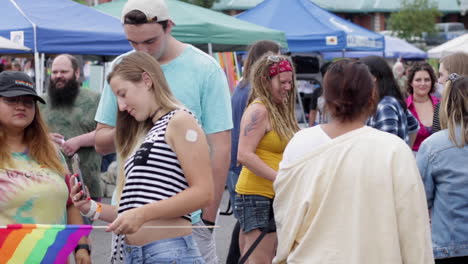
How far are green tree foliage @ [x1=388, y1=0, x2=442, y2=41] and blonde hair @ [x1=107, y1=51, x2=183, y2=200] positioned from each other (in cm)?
4805

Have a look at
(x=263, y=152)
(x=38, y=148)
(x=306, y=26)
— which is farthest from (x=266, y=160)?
(x=306, y=26)

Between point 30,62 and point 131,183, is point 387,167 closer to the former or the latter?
point 131,183

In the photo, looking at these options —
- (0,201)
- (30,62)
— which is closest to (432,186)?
(0,201)

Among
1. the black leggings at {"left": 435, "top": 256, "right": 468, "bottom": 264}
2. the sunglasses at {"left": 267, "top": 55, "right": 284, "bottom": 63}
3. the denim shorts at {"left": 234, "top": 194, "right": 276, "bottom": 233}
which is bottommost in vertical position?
the black leggings at {"left": 435, "top": 256, "right": 468, "bottom": 264}

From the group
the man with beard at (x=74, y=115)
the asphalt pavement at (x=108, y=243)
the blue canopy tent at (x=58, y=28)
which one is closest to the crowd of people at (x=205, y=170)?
the man with beard at (x=74, y=115)

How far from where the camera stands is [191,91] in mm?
3803

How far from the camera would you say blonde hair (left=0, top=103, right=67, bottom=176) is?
360 cm

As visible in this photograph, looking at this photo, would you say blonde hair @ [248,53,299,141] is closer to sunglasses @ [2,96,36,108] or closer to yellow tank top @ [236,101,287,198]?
yellow tank top @ [236,101,287,198]

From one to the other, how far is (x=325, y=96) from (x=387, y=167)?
41 centimetres

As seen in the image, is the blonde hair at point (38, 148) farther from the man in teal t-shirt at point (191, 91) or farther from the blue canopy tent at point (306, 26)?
the blue canopy tent at point (306, 26)

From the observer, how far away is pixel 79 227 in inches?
123

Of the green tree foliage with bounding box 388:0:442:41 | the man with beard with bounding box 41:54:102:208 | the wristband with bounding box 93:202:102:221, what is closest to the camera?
the wristband with bounding box 93:202:102:221

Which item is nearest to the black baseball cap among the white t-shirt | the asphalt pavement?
the white t-shirt

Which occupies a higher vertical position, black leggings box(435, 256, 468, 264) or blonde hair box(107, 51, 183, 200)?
blonde hair box(107, 51, 183, 200)
